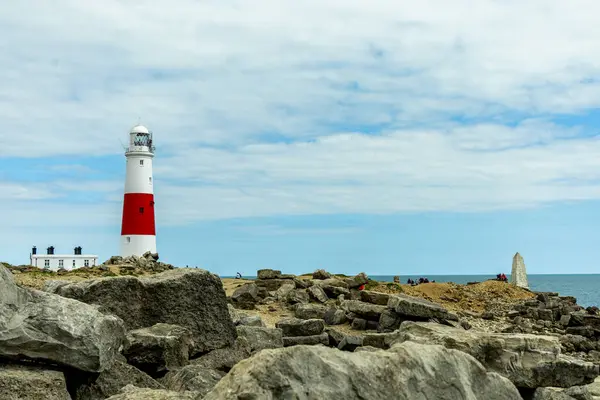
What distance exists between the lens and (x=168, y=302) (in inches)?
539

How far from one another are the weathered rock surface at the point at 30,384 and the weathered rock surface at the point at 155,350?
2.34 metres

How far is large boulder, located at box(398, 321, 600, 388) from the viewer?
36.2 feet

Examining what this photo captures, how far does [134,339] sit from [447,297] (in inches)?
1106

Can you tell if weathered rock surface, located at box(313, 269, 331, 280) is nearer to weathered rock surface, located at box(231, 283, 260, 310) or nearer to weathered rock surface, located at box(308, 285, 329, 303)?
weathered rock surface, located at box(308, 285, 329, 303)

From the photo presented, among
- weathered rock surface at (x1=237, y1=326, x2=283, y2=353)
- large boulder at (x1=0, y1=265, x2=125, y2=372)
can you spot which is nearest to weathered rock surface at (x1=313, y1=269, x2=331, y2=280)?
weathered rock surface at (x1=237, y1=326, x2=283, y2=353)

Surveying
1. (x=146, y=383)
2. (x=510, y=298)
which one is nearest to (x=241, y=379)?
(x=146, y=383)

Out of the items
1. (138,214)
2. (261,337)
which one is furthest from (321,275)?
(261,337)

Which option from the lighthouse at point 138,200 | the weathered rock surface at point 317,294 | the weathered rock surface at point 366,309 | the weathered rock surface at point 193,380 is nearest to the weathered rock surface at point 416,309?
the weathered rock surface at point 366,309

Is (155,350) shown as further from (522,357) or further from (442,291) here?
(442,291)

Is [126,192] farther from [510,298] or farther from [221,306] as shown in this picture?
[221,306]

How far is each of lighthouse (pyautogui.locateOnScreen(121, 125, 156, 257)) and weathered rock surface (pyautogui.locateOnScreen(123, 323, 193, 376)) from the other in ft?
112

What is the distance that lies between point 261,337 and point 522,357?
625cm

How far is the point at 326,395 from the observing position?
6832 mm

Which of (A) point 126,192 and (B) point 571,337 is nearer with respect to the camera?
(B) point 571,337
